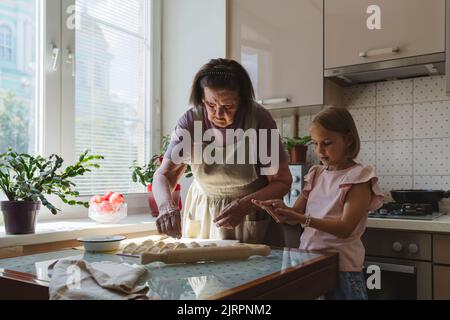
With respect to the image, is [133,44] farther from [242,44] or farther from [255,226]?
[255,226]

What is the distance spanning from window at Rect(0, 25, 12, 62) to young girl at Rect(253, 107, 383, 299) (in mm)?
1371

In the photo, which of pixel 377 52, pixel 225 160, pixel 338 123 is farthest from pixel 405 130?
pixel 225 160

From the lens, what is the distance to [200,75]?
1.38 metres

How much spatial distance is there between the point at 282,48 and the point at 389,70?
52 cm

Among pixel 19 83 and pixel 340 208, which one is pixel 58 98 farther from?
pixel 340 208

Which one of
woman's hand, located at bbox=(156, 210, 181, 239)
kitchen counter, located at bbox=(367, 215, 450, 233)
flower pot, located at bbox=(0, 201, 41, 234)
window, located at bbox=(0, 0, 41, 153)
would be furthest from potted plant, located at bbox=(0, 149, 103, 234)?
kitchen counter, located at bbox=(367, 215, 450, 233)

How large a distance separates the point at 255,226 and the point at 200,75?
52 cm

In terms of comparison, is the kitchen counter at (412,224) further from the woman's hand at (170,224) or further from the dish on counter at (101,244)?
the dish on counter at (101,244)

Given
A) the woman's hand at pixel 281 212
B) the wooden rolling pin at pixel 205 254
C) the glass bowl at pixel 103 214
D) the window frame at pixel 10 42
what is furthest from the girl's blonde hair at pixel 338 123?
the window frame at pixel 10 42

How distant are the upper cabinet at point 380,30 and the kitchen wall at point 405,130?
1.09 ft

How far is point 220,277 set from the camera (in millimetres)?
799

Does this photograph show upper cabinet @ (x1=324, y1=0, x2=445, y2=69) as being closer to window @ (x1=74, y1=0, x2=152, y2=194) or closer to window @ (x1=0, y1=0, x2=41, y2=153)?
window @ (x1=74, y1=0, x2=152, y2=194)
